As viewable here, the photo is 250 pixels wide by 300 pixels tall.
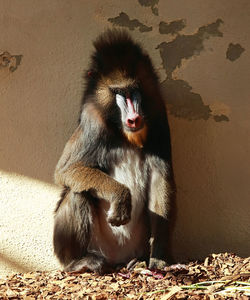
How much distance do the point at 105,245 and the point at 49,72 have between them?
1.39 metres

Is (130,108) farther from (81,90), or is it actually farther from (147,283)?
(147,283)

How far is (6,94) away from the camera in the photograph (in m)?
4.21

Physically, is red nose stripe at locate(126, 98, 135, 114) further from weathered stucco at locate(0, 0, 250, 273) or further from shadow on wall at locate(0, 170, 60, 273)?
shadow on wall at locate(0, 170, 60, 273)

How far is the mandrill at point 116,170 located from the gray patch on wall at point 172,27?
38 centimetres

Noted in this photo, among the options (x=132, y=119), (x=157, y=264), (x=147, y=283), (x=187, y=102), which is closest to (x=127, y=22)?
(x=187, y=102)

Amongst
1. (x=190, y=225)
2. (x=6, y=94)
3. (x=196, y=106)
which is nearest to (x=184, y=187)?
(x=190, y=225)

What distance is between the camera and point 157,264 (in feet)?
12.6

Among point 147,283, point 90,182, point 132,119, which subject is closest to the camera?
point 147,283

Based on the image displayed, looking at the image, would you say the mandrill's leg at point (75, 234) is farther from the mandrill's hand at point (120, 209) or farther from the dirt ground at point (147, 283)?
the mandrill's hand at point (120, 209)

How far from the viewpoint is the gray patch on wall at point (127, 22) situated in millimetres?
4230

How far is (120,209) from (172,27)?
1.52 m

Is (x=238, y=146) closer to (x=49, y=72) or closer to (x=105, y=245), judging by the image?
(x=105, y=245)

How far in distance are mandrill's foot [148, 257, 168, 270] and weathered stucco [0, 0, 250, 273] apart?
17.4 inches

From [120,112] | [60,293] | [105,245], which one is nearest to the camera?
[60,293]
